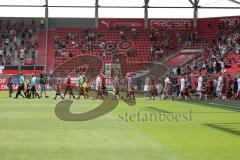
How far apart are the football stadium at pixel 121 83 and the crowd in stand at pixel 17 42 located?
0.12 metres

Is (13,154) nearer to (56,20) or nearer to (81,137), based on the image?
(81,137)

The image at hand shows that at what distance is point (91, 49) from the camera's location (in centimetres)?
6444

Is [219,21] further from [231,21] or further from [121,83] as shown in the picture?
[121,83]

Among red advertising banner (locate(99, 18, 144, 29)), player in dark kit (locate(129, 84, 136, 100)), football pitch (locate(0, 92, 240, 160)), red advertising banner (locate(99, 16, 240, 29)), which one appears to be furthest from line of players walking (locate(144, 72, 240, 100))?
red advertising banner (locate(99, 18, 144, 29))

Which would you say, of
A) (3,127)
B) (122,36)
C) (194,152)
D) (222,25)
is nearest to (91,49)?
(122,36)

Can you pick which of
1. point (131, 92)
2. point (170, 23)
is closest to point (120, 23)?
point (170, 23)

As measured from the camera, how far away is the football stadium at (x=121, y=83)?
11.3m

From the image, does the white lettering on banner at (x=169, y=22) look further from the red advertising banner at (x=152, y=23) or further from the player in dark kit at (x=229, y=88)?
the player in dark kit at (x=229, y=88)

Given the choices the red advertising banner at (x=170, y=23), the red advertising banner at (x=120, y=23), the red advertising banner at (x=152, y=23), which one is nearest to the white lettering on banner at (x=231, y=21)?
the red advertising banner at (x=152, y=23)

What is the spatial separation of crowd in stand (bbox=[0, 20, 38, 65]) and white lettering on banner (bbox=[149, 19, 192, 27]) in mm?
14729

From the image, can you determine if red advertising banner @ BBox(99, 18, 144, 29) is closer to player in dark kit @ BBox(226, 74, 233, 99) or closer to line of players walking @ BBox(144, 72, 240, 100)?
line of players walking @ BBox(144, 72, 240, 100)

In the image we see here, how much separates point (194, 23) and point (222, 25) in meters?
3.88

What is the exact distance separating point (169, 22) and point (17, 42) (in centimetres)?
1902

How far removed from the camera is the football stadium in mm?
11312
